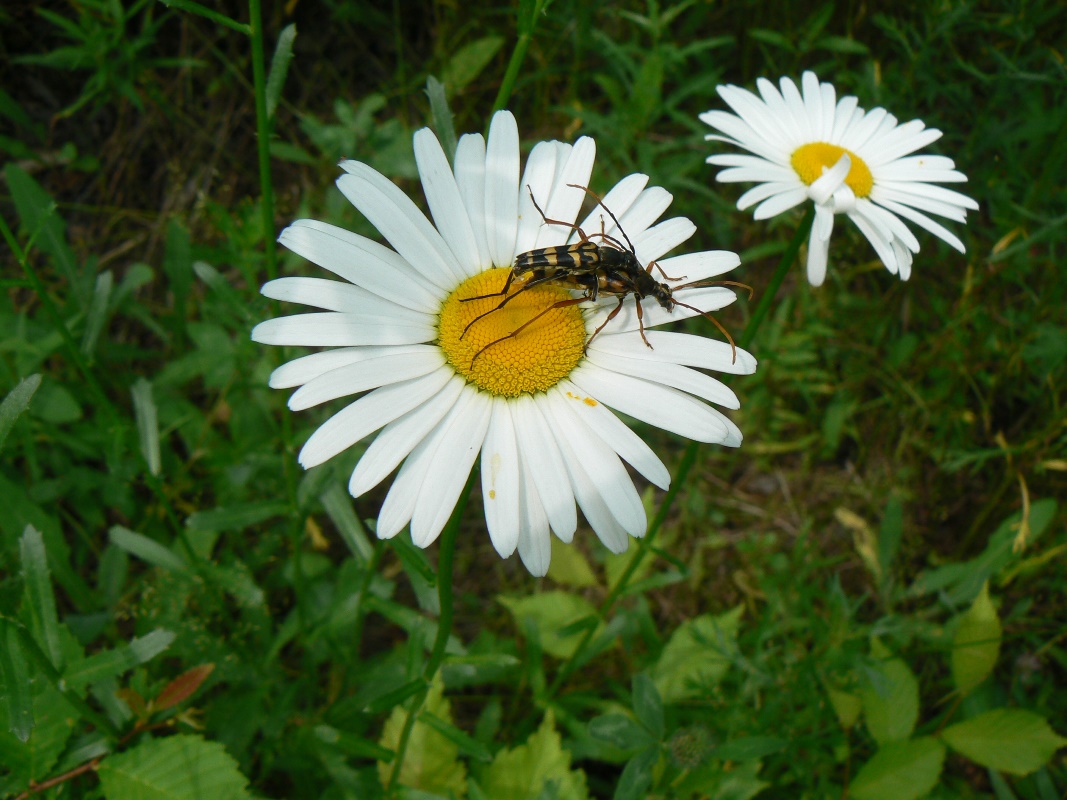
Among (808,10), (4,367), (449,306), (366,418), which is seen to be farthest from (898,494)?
(4,367)

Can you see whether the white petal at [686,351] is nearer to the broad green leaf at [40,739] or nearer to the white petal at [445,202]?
the white petal at [445,202]

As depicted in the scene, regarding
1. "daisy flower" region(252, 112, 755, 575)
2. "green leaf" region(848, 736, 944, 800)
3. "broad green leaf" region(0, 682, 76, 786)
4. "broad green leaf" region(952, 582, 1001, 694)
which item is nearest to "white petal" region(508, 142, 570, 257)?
"daisy flower" region(252, 112, 755, 575)

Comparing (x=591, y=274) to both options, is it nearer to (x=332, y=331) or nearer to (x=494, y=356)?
(x=494, y=356)

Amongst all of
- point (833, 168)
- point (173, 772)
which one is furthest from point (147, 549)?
point (833, 168)

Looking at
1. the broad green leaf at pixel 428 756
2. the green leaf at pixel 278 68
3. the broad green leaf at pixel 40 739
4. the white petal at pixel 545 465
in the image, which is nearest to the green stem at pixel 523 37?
the green leaf at pixel 278 68

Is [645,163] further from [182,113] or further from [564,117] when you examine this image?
[182,113]

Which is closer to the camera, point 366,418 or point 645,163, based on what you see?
point 366,418
